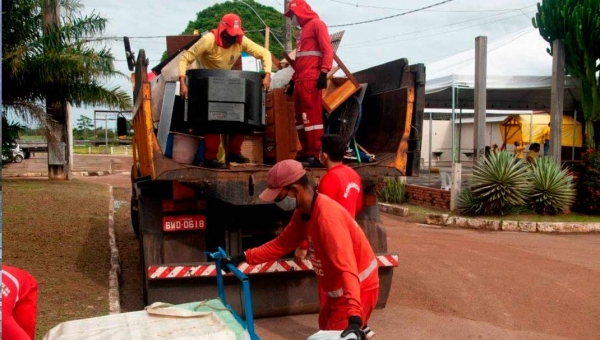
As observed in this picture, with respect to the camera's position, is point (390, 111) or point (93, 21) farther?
point (93, 21)

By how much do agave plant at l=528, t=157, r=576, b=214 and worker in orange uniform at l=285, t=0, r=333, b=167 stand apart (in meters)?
7.21

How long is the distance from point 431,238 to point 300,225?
22.2 feet

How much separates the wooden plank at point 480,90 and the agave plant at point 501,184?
1135 millimetres

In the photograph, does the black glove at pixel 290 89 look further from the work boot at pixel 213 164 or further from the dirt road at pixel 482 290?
the dirt road at pixel 482 290

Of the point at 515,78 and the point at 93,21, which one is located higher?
the point at 93,21

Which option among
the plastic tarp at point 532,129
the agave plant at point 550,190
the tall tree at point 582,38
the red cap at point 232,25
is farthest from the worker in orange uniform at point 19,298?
the plastic tarp at point 532,129

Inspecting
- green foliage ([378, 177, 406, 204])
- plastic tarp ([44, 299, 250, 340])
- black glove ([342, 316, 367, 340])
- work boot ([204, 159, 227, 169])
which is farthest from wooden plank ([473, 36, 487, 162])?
plastic tarp ([44, 299, 250, 340])

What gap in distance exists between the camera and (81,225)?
10234 mm

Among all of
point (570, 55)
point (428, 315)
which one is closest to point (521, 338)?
point (428, 315)

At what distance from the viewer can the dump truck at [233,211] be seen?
Result: 208 inches

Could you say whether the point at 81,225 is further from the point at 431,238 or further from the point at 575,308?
the point at 575,308

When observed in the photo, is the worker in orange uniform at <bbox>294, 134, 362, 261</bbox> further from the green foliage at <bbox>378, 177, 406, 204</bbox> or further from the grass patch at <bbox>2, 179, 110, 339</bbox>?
the green foliage at <bbox>378, 177, 406, 204</bbox>

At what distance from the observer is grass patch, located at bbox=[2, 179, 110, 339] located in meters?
5.55

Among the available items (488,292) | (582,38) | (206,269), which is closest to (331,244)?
(206,269)
